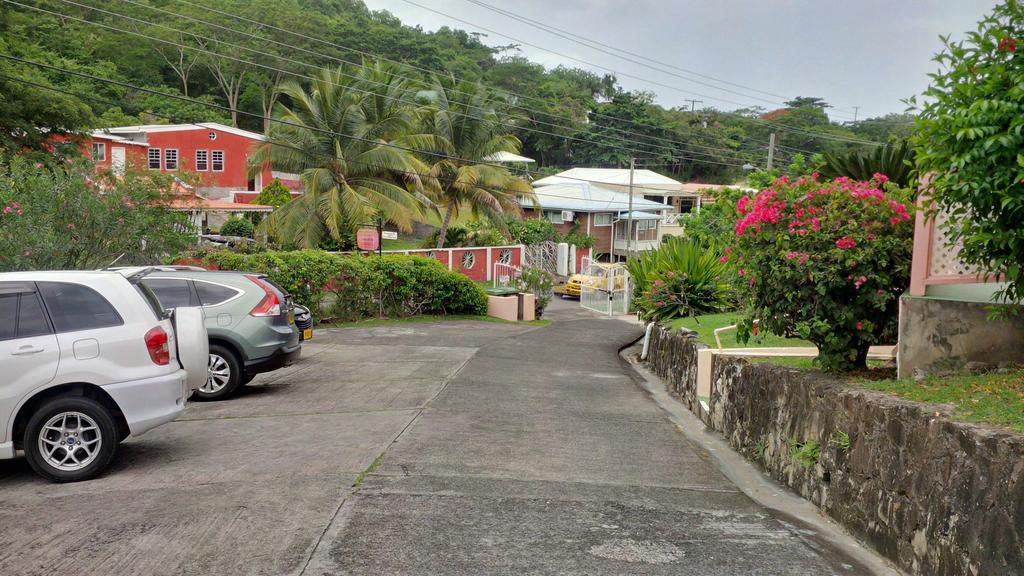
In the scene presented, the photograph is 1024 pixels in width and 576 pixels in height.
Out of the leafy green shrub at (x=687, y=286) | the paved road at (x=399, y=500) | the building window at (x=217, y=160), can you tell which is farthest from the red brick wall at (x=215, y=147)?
the paved road at (x=399, y=500)

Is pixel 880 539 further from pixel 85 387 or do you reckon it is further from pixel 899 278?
pixel 85 387

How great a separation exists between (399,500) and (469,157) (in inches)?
1227

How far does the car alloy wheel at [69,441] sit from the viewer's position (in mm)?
6965

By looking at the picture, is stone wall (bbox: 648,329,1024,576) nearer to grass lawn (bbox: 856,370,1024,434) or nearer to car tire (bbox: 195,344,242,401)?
grass lawn (bbox: 856,370,1024,434)

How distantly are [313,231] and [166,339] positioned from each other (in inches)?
909

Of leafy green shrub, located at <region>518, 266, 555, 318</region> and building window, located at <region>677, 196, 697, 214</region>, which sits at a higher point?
building window, located at <region>677, 196, 697, 214</region>

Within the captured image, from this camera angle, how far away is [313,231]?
99.1ft

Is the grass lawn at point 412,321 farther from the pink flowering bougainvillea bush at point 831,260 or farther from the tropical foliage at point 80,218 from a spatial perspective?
the pink flowering bougainvillea bush at point 831,260

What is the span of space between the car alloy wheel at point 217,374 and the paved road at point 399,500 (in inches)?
14.3

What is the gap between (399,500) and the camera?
6543mm

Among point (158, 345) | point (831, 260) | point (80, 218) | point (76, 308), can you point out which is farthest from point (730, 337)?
point (80, 218)

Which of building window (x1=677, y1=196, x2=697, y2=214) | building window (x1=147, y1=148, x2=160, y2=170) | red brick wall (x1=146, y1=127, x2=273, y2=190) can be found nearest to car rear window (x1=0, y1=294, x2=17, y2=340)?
red brick wall (x1=146, y1=127, x2=273, y2=190)

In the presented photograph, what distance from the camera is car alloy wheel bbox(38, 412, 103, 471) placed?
6.96 meters

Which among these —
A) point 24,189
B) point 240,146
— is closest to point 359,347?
point 24,189
